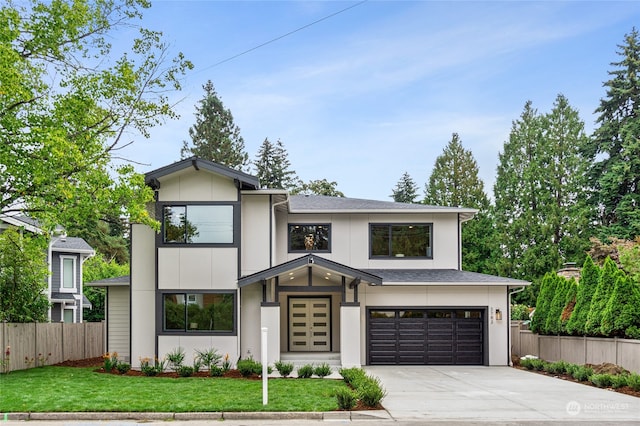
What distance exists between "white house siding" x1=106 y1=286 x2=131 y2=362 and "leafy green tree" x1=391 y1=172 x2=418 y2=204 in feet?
126

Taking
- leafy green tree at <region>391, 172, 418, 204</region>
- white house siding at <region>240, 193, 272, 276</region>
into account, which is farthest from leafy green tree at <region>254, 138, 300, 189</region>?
white house siding at <region>240, 193, 272, 276</region>

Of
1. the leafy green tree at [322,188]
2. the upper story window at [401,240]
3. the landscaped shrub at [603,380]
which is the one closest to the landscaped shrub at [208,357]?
the upper story window at [401,240]

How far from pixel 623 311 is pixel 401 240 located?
28.2 feet

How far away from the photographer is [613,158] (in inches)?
1511

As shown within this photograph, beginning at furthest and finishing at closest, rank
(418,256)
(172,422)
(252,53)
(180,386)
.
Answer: (418,256)
(252,53)
(180,386)
(172,422)

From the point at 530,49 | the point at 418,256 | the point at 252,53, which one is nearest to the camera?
the point at 252,53

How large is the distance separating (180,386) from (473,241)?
93.2 ft

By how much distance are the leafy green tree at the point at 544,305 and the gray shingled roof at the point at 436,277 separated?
1476 millimetres

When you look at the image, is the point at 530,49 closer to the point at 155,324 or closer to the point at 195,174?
the point at 195,174

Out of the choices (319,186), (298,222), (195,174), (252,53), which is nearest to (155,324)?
(195,174)

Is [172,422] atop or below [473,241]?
below

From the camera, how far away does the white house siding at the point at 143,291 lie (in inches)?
768

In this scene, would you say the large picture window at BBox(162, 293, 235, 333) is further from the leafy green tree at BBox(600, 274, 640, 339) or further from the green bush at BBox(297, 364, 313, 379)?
the leafy green tree at BBox(600, 274, 640, 339)

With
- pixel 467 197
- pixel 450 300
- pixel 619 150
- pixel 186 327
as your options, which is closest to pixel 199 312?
pixel 186 327
